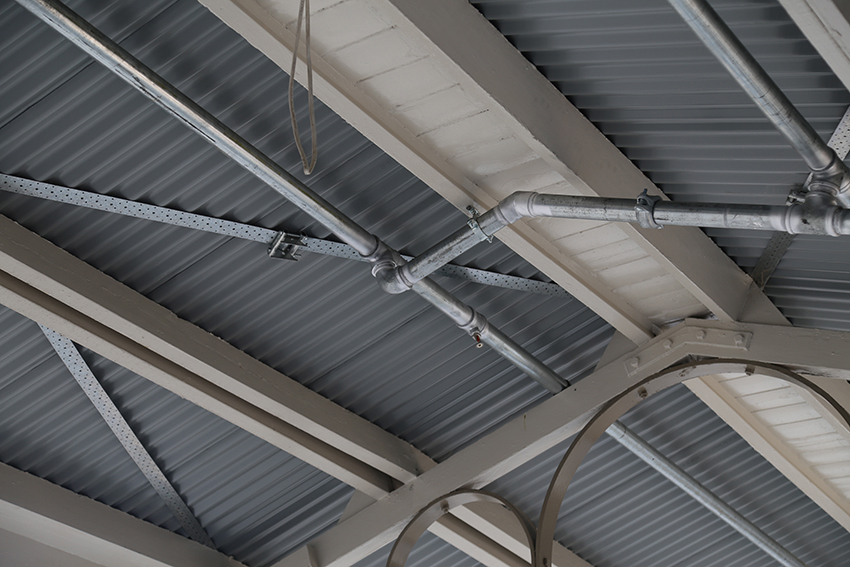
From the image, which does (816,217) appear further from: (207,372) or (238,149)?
(207,372)

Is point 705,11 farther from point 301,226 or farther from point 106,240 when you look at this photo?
point 106,240

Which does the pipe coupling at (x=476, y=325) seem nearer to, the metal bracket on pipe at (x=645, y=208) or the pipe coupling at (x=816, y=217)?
the metal bracket on pipe at (x=645, y=208)

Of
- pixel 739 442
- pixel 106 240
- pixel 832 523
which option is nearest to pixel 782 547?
pixel 832 523

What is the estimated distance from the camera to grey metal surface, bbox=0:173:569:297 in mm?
4465

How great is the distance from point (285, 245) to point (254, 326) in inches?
28.9

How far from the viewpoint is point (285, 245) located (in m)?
4.85

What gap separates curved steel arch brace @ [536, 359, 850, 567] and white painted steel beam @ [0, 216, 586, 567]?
39.9 inches

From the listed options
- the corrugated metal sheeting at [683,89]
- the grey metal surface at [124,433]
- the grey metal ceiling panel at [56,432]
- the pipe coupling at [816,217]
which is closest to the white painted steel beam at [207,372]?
the grey metal surface at [124,433]

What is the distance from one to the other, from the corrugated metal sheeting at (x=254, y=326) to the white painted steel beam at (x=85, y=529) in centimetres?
12

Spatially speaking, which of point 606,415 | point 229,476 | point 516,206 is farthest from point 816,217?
point 229,476

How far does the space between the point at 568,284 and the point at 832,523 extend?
4.03 m

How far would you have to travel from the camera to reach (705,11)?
3070mm

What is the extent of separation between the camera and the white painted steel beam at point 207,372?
4.62 meters

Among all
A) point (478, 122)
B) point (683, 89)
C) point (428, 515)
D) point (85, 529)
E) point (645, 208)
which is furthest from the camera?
point (85, 529)
